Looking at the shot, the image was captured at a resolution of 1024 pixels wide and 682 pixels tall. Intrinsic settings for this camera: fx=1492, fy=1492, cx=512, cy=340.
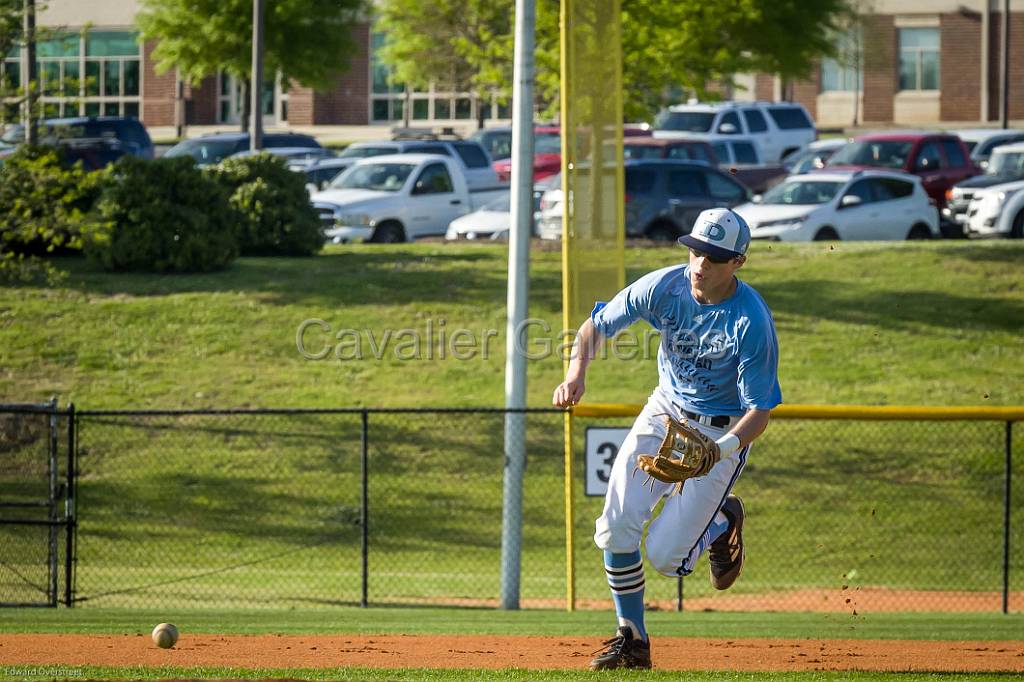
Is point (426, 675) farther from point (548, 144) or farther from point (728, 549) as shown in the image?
point (548, 144)

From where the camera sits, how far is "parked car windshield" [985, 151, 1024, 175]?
3161 cm

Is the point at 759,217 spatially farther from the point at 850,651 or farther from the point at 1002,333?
the point at 850,651

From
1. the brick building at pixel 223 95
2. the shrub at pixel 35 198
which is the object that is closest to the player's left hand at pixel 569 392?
the shrub at pixel 35 198

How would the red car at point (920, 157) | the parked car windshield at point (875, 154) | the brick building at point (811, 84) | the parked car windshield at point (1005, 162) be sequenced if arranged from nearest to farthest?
the red car at point (920, 157) → the parked car windshield at point (875, 154) → the parked car windshield at point (1005, 162) → the brick building at point (811, 84)

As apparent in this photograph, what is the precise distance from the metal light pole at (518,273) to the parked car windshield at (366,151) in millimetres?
20870

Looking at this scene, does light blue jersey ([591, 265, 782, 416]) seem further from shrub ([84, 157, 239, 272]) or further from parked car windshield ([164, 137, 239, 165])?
parked car windshield ([164, 137, 239, 165])

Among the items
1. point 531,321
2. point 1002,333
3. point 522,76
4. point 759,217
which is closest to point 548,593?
point 522,76

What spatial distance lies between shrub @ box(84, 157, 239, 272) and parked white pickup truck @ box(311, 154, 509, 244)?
3.51m

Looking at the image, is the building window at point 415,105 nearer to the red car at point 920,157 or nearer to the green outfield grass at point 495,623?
the red car at point 920,157

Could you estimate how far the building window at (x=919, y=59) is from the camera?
2128 inches

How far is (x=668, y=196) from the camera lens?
24844mm

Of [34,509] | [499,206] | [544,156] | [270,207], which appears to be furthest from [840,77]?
[34,509]

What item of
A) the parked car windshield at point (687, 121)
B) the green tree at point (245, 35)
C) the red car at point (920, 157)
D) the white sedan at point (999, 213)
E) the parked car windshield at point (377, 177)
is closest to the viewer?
the white sedan at point (999, 213)

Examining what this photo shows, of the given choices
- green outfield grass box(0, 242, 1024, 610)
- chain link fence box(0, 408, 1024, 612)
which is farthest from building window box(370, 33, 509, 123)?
chain link fence box(0, 408, 1024, 612)
